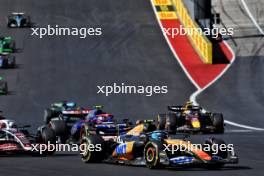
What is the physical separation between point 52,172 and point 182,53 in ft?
109

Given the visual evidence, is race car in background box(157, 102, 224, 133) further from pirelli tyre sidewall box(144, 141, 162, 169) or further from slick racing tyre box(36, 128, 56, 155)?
pirelli tyre sidewall box(144, 141, 162, 169)

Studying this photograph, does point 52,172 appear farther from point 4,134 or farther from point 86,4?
point 86,4

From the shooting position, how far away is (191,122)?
31703mm

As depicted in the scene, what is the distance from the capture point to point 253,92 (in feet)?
140

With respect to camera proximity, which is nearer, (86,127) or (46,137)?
(46,137)

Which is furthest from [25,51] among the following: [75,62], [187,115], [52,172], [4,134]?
[52,172]

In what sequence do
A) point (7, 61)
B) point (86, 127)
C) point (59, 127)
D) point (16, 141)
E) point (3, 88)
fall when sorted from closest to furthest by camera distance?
point (16, 141) < point (86, 127) < point (59, 127) < point (3, 88) < point (7, 61)

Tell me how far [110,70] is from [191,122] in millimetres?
15847

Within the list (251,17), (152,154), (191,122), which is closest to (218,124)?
(191,122)

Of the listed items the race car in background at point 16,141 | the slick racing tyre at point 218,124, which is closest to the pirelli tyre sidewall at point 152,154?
the race car in background at point 16,141

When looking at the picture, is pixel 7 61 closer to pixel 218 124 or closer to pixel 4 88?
pixel 4 88

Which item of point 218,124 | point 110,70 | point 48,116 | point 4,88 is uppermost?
point 110,70

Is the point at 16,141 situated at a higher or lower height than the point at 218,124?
lower

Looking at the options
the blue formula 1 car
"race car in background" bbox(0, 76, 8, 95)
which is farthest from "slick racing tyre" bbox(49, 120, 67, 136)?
"race car in background" bbox(0, 76, 8, 95)
